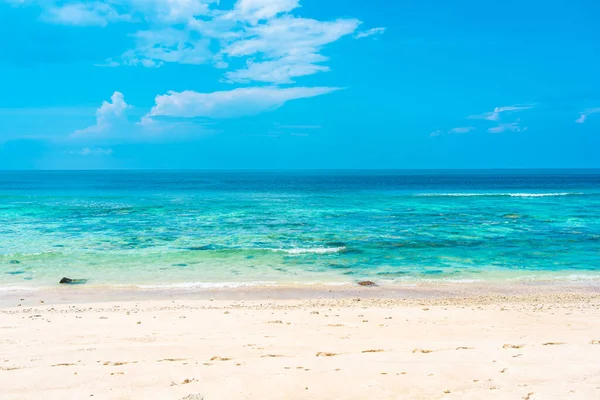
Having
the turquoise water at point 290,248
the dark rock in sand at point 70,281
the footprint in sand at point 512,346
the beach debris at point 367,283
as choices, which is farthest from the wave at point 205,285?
the footprint in sand at point 512,346

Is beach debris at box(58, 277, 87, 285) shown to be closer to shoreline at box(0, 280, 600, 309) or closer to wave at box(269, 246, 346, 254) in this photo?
shoreline at box(0, 280, 600, 309)

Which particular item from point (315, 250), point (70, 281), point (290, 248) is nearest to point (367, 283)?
point (315, 250)

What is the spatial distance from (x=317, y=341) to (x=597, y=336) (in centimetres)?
611

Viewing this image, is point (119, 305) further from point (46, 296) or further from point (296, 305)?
point (296, 305)

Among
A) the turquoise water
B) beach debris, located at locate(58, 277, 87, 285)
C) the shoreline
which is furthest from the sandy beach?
the turquoise water

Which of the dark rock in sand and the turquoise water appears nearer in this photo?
the dark rock in sand

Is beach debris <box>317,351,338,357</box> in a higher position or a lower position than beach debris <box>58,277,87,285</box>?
higher

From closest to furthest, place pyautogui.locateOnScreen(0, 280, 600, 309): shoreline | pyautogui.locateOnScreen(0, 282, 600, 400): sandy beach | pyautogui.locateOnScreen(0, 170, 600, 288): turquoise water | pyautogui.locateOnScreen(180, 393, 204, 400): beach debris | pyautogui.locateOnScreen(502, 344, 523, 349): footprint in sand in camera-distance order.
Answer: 1. pyautogui.locateOnScreen(180, 393, 204, 400): beach debris
2. pyautogui.locateOnScreen(0, 282, 600, 400): sandy beach
3. pyautogui.locateOnScreen(502, 344, 523, 349): footprint in sand
4. pyautogui.locateOnScreen(0, 280, 600, 309): shoreline
5. pyautogui.locateOnScreen(0, 170, 600, 288): turquoise water

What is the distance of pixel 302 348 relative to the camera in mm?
8797

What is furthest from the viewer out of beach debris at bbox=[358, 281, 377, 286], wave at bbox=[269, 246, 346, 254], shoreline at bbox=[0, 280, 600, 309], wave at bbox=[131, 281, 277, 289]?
wave at bbox=[269, 246, 346, 254]

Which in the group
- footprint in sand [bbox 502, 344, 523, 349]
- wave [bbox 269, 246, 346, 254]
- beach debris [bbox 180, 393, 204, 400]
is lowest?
wave [bbox 269, 246, 346, 254]

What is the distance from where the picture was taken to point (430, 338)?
385 inches

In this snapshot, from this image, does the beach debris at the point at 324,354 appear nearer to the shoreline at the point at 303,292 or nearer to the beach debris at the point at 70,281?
the shoreline at the point at 303,292

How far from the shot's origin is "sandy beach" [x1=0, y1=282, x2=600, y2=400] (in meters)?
6.39
